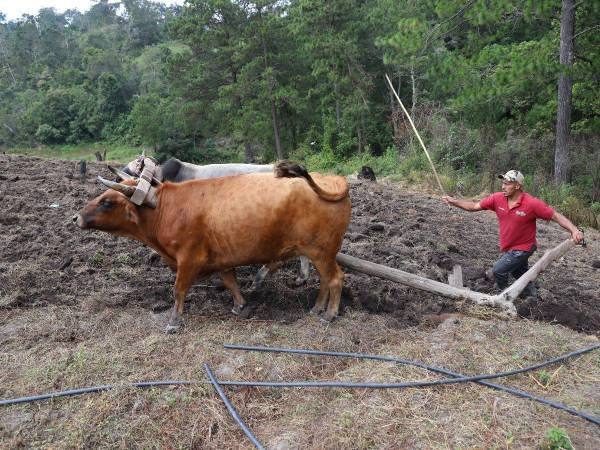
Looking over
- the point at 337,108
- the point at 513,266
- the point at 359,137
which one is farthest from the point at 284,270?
the point at 337,108

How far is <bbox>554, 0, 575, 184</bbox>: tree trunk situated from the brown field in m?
6.42

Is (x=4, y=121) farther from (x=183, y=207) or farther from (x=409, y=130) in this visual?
(x=183, y=207)

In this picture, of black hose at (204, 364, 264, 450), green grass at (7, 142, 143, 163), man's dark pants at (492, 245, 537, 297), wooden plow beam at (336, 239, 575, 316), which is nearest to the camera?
black hose at (204, 364, 264, 450)

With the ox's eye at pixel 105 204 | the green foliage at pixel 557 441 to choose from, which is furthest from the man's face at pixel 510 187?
the ox's eye at pixel 105 204

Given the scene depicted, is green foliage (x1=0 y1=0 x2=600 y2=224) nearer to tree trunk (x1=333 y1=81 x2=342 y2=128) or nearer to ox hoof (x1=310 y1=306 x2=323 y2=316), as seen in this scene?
tree trunk (x1=333 y1=81 x2=342 y2=128)

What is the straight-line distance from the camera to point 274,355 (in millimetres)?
4598

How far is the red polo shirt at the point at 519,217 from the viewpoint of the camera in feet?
18.5

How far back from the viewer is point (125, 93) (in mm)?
55344

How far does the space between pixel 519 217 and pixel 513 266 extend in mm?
597

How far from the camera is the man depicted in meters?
5.65

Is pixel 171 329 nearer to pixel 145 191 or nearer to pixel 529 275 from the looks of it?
pixel 145 191

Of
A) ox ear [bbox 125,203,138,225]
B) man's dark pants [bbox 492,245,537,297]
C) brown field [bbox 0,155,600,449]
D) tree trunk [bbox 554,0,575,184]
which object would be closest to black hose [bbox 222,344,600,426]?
brown field [bbox 0,155,600,449]

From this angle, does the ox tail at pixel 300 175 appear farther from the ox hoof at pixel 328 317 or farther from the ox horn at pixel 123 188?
the ox horn at pixel 123 188

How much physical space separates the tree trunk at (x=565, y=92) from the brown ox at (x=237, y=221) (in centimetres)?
972
